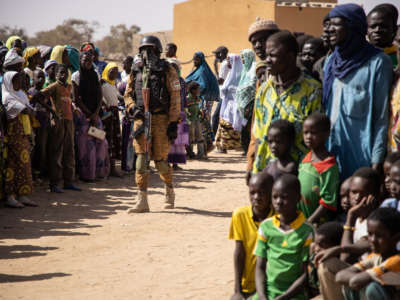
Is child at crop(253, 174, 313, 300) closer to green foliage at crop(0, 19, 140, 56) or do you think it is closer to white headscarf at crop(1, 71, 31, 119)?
white headscarf at crop(1, 71, 31, 119)

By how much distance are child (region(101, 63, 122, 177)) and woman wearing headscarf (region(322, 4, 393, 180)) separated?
7105 millimetres

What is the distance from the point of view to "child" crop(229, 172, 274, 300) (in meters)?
4.14

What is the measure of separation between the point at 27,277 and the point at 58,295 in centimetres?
63

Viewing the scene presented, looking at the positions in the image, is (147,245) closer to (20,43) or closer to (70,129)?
(70,129)

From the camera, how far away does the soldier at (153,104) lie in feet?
25.6

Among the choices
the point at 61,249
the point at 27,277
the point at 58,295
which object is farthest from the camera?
the point at 61,249

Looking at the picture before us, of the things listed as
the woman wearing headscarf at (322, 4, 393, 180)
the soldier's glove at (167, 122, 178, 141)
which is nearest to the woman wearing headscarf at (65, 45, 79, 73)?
the soldier's glove at (167, 122, 178, 141)

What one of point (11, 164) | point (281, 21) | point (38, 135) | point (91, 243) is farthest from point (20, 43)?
point (281, 21)

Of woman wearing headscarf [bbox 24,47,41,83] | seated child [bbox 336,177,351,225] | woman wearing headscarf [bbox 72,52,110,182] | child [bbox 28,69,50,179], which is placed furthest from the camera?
woman wearing headscarf [bbox 72,52,110,182]

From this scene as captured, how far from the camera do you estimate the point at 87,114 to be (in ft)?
33.7

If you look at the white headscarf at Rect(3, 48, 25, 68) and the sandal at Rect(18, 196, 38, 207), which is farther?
the sandal at Rect(18, 196, 38, 207)

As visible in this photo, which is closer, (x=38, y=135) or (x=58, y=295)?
(x=58, y=295)

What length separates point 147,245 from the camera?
253 inches

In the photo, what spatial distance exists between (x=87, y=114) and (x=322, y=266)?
24.0 ft
